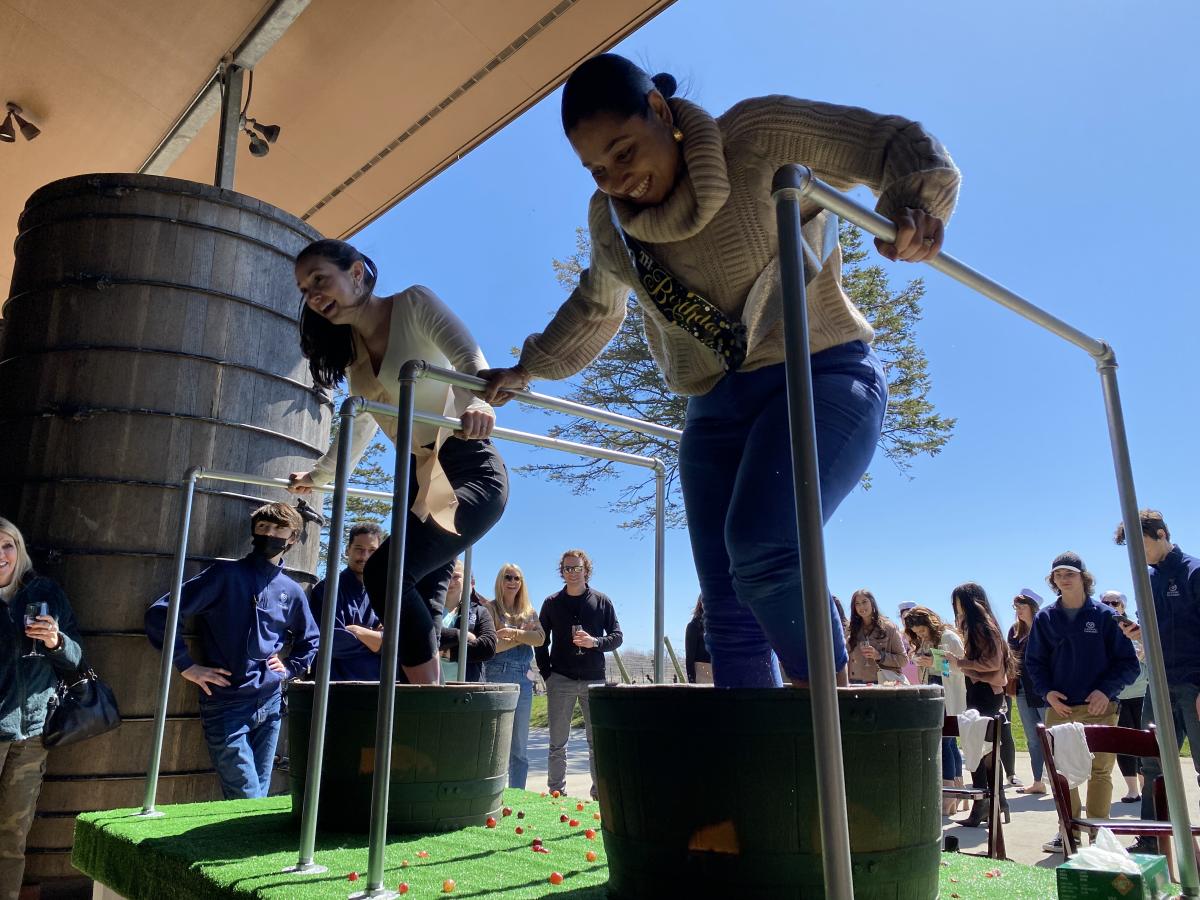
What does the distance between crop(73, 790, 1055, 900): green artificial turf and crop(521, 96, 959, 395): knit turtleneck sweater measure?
98cm

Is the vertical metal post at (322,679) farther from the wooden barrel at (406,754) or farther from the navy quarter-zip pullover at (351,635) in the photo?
the navy quarter-zip pullover at (351,635)

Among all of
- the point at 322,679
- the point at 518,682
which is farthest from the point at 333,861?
the point at 518,682

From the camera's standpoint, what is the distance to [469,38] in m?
4.63

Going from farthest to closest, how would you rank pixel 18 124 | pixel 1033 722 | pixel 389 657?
pixel 1033 722
pixel 18 124
pixel 389 657

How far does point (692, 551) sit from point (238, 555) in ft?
9.33

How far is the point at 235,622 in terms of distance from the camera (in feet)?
11.3

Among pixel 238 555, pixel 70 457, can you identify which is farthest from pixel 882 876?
pixel 70 457

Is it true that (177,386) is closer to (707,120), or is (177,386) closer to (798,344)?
(707,120)

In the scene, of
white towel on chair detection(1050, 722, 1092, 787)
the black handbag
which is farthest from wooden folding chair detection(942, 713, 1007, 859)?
the black handbag

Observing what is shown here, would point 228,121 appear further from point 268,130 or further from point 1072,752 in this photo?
point 1072,752

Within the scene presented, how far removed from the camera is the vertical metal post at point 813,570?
0.87m

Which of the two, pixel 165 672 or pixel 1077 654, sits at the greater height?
pixel 1077 654

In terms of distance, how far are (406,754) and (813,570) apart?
4.94ft

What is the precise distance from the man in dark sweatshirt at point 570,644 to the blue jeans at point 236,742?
6.00 ft
